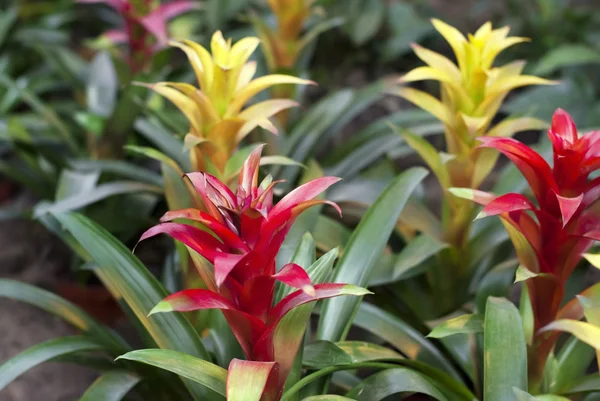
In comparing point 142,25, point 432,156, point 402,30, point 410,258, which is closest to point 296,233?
point 410,258

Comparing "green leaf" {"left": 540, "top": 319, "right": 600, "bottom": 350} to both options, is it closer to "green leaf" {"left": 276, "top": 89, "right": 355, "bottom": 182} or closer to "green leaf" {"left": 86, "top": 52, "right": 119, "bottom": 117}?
"green leaf" {"left": 276, "top": 89, "right": 355, "bottom": 182}

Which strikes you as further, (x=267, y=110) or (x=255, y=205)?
(x=267, y=110)

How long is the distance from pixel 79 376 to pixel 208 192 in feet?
4.05

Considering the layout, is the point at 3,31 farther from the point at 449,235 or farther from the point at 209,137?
the point at 449,235

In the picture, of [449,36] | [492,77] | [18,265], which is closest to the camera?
[492,77]

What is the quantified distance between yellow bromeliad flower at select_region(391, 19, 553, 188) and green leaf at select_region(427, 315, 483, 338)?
39cm

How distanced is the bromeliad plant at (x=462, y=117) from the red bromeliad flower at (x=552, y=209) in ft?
0.81

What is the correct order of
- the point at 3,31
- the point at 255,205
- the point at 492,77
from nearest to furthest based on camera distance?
the point at 255,205, the point at 492,77, the point at 3,31

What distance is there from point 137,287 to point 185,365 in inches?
10.0

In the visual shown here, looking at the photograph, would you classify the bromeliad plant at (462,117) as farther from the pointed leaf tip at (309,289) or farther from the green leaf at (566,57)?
the green leaf at (566,57)

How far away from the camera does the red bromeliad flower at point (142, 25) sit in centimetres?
208

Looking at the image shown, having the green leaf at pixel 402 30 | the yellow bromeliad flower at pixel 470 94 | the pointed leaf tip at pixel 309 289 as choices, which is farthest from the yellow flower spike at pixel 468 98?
the green leaf at pixel 402 30

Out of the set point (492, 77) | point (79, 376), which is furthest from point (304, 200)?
point (79, 376)

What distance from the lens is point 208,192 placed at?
1.02m
